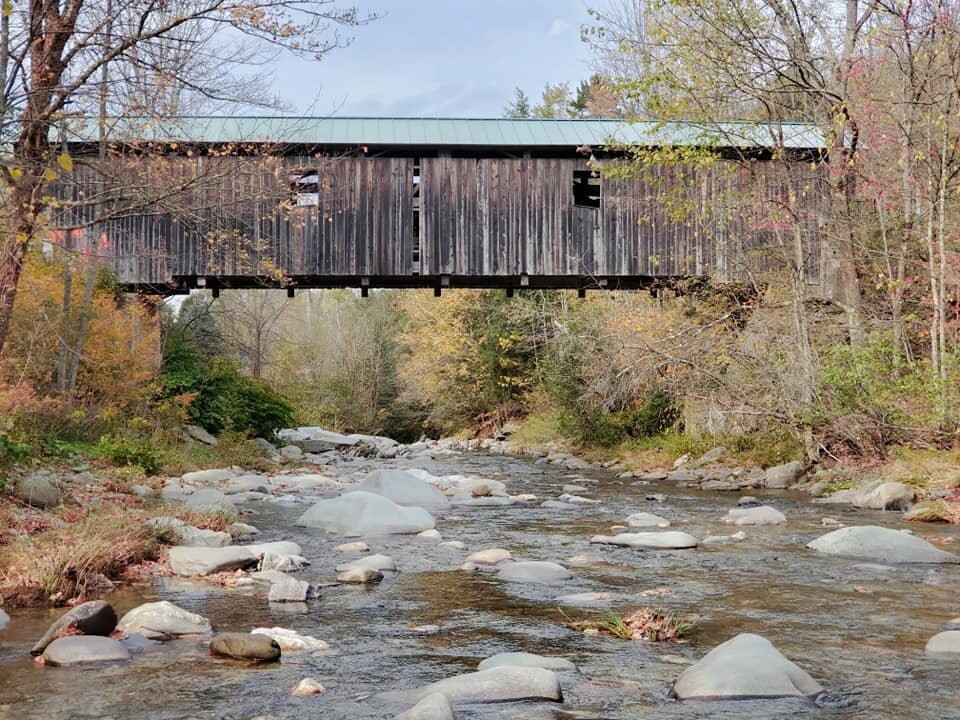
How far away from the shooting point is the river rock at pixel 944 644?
13.8 feet

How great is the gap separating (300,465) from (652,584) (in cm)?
1150

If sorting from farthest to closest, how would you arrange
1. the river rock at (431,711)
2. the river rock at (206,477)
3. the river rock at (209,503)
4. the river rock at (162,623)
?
the river rock at (206,477) → the river rock at (209,503) → the river rock at (162,623) → the river rock at (431,711)

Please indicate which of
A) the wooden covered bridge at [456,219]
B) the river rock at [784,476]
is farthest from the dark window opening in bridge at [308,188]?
the river rock at [784,476]

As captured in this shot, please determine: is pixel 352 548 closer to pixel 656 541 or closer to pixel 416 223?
pixel 656 541

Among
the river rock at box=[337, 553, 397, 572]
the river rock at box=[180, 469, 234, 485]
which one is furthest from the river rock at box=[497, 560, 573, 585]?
the river rock at box=[180, 469, 234, 485]

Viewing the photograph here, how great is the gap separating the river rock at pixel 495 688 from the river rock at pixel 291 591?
1.89 metres

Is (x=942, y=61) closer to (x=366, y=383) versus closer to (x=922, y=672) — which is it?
(x=922, y=672)

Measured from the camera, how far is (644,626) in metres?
4.67

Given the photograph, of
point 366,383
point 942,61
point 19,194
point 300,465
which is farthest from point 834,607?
point 366,383

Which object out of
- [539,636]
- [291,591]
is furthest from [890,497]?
[291,591]

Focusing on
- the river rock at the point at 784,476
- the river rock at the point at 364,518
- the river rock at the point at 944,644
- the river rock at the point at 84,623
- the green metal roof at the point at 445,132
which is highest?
the green metal roof at the point at 445,132

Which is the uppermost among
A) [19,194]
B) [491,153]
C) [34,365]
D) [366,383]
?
[491,153]

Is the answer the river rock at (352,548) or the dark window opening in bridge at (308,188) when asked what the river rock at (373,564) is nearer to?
the river rock at (352,548)

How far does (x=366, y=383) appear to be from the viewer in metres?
35.1
